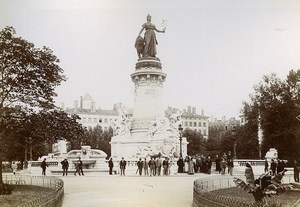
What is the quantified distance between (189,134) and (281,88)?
35.0m

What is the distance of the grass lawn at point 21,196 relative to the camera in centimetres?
1286

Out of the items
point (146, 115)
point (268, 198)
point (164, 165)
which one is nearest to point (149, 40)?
point (146, 115)

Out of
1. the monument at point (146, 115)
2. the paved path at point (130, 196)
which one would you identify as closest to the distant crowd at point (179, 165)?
the monument at point (146, 115)

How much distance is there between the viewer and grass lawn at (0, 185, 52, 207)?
12.9 meters

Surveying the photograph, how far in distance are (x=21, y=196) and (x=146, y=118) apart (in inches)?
855

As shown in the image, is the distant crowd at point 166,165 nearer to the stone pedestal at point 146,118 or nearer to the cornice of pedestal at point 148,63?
the stone pedestal at point 146,118

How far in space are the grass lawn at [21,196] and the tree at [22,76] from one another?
0.91 m

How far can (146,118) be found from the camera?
3559cm

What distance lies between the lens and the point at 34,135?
15.9 metres

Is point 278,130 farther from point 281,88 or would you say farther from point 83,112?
point 83,112

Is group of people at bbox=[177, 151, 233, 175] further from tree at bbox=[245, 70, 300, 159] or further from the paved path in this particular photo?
the paved path

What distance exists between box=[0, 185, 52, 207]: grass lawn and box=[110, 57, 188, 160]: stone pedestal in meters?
17.2

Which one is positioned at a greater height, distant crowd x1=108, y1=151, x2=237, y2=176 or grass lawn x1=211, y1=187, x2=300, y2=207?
distant crowd x1=108, y1=151, x2=237, y2=176

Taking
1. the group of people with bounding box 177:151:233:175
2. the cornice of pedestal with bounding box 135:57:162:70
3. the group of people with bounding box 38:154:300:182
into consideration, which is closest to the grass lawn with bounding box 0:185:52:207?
the group of people with bounding box 38:154:300:182
